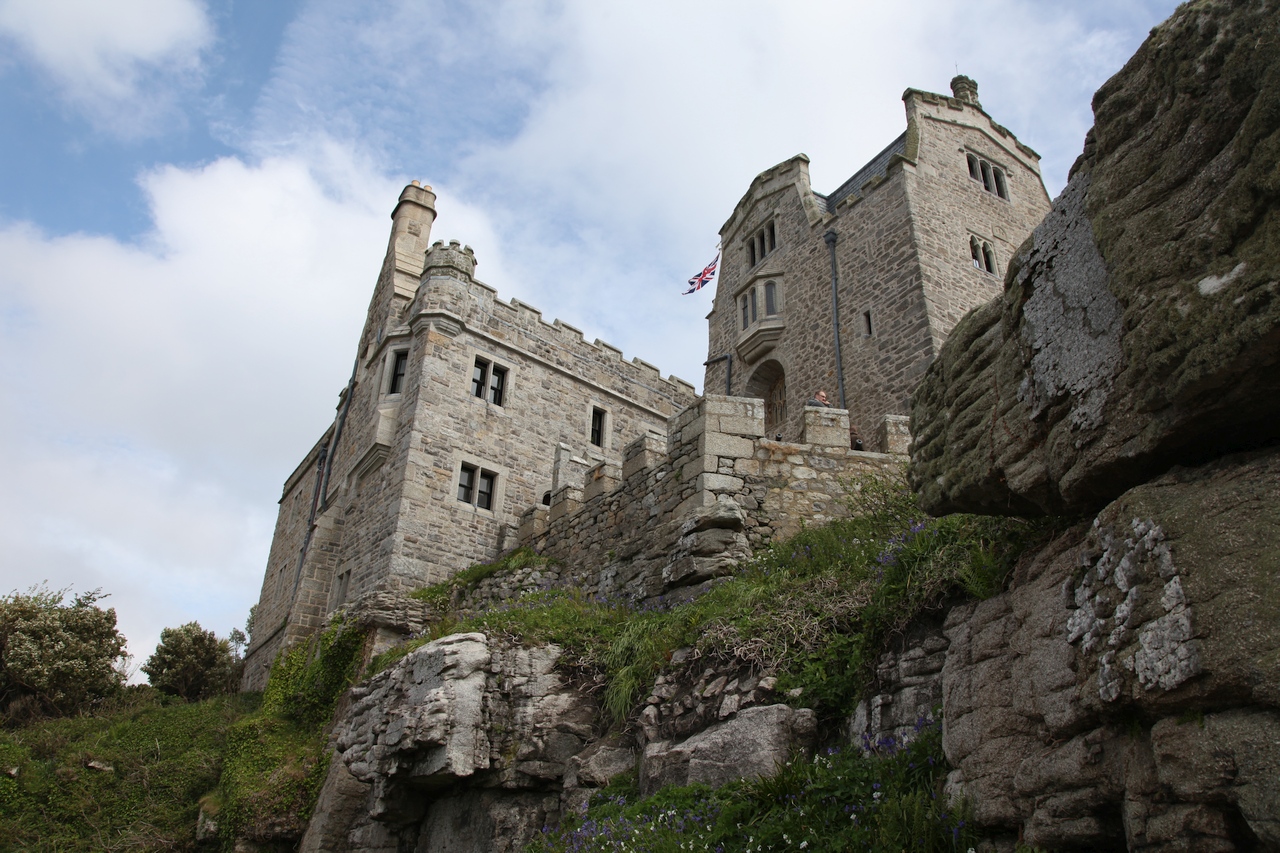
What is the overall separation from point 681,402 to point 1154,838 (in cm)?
2104

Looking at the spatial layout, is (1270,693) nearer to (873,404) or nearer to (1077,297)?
(1077,297)

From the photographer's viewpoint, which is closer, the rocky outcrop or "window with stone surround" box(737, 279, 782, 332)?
the rocky outcrop

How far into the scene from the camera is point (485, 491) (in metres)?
18.9

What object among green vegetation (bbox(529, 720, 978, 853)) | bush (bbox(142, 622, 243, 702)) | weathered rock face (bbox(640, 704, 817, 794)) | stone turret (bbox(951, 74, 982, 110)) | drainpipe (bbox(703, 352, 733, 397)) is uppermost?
stone turret (bbox(951, 74, 982, 110))

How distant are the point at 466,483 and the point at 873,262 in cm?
971

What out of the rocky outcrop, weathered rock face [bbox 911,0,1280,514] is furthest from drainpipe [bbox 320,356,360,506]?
weathered rock face [bbox 911,0,1280,514]

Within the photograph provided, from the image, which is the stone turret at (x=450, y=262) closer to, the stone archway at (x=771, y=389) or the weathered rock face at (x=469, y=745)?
the stone archway at (x=771, y=389)

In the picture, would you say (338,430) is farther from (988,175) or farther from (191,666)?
(988,175)

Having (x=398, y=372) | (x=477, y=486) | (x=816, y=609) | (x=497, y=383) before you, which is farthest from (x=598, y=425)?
(x=816, y=609)

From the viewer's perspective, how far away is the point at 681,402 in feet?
78.6

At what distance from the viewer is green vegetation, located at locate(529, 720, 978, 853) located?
168 inches

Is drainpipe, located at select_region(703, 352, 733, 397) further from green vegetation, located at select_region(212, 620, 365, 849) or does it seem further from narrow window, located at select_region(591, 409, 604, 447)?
green vegetation, located at select_region(212, 620, 365, 849)

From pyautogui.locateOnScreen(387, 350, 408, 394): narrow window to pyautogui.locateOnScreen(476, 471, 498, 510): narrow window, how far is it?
9.28 ft

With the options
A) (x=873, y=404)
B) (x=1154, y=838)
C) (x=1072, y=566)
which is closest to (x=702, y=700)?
(x=1072, y=566)
